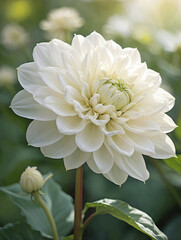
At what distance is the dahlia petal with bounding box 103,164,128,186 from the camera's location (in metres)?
0.80

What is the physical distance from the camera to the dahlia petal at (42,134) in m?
0.77

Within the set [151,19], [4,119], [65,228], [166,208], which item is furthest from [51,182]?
[151,19]

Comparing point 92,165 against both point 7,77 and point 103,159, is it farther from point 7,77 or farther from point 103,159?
point 7,77

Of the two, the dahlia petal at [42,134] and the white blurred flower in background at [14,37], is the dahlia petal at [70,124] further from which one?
the white blurred flower in background at [14,37]

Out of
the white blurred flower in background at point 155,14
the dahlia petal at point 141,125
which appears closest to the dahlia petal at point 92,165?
the dahlia petal at point 141,125

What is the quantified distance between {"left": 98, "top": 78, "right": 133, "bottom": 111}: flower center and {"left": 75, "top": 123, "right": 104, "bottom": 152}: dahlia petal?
66 mm

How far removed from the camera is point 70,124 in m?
0.79

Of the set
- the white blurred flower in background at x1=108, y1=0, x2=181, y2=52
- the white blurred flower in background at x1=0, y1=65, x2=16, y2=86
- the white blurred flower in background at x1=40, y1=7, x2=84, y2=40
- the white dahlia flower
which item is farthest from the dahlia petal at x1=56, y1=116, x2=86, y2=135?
the white blurred flower in background at x1=108, y1=0, x2=181, y2=52

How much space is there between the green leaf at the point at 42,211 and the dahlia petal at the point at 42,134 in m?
0.24

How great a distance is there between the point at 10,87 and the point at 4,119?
0.17m

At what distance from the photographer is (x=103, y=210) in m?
0.87

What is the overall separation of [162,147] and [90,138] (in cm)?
16

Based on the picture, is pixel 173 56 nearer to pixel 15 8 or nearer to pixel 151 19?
pixel 151 19

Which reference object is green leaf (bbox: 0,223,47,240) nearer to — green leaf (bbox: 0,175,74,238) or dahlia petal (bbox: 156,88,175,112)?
green leaf (bbox: 0,175,74,238)
